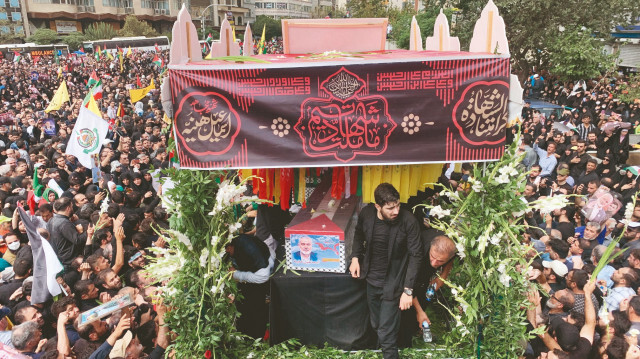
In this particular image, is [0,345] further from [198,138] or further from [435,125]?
[435,125]

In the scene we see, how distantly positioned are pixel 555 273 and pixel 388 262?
80.4 inches

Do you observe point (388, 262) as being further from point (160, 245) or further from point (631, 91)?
point (631, 91)

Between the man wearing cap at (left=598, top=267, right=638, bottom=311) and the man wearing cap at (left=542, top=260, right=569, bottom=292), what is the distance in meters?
0.46

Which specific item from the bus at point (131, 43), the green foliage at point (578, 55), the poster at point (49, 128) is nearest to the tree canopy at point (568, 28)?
the green foliage at point (578, 55)

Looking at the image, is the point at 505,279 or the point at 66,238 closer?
the point at 505,279

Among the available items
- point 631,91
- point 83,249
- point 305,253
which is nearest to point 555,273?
point 305,253

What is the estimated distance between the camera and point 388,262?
4.45m

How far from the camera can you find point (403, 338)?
480cm

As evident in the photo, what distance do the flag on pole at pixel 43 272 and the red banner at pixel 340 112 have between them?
7.07 ft

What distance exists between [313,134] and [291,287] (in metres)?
1.90

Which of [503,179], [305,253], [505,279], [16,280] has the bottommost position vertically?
[16,280]

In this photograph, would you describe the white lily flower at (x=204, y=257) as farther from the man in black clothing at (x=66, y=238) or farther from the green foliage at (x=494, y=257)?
the man in black clothing at (x=66, y=238)

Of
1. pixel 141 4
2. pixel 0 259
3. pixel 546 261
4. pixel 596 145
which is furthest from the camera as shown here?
pixel 141 4

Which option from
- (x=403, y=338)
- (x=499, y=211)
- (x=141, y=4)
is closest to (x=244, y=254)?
(x=403, y=338)
